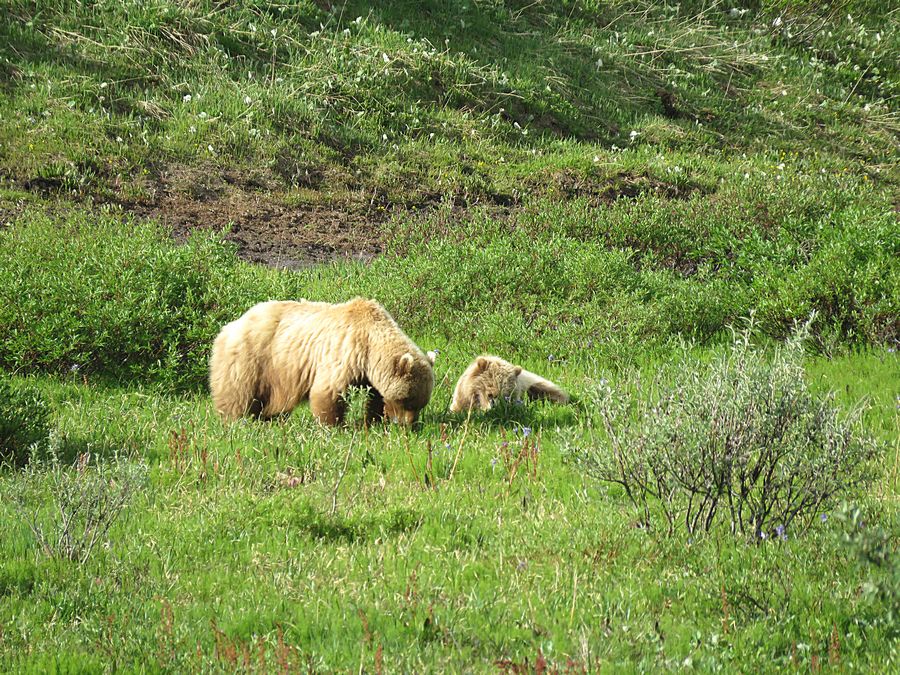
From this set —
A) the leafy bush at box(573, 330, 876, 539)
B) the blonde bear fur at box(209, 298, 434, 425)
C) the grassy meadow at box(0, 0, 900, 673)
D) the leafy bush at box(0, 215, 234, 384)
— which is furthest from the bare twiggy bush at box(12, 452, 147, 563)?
the leafy bush at box(0, 215, 234, 384)

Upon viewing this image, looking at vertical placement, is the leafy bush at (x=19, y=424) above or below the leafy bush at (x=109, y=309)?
below

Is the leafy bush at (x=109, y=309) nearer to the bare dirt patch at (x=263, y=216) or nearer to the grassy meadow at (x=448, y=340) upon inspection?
the grassy meadow at (x=448, y=340)

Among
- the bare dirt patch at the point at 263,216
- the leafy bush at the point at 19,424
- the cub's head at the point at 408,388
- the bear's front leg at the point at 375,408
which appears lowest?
the leafy bush at the point at 19,424

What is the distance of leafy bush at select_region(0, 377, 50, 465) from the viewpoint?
6691mm

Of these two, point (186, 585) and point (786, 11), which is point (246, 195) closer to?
point (186, 585)

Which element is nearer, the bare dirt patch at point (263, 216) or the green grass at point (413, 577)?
the green grass at point (413, 577)

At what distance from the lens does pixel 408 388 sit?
720cm

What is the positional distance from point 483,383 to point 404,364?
1.72m

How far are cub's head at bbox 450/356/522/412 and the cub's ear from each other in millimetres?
1578

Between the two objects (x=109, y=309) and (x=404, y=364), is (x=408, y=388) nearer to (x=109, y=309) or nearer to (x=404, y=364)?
(x=404, y=364)

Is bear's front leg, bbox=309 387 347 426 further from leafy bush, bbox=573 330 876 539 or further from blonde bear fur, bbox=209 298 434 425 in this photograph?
leafy bush, bbox=573 330 876 539

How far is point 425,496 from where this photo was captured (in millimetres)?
6133

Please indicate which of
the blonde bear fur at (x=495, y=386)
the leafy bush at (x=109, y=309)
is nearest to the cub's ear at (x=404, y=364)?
the blonde bear fur at (x=495, y=386)

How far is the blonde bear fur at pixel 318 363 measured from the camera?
727 centimetres
